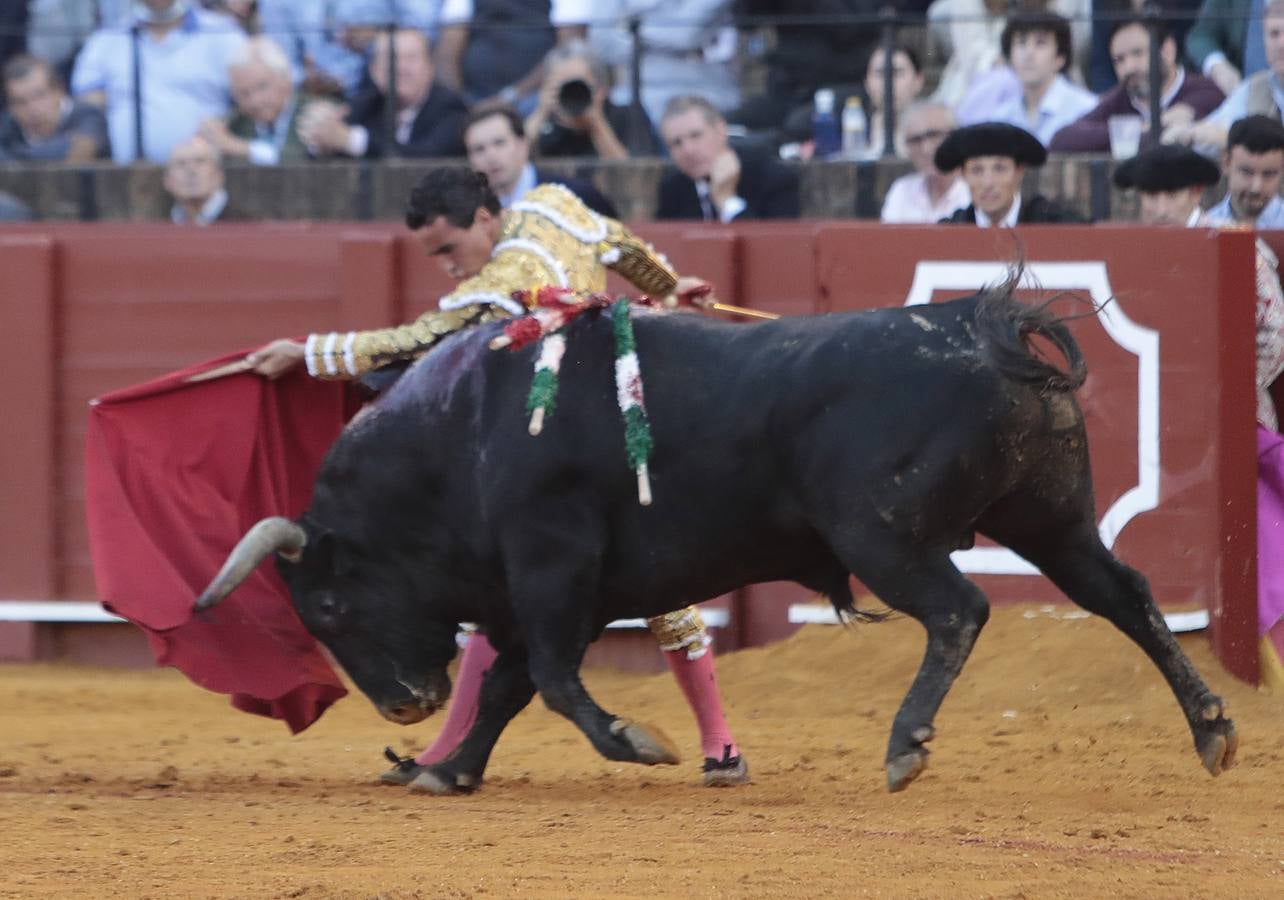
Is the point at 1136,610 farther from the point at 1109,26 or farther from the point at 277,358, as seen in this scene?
the point at 1109,26

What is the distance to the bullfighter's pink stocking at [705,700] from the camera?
5504mm

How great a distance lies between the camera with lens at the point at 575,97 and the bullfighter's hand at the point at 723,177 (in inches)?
39.8

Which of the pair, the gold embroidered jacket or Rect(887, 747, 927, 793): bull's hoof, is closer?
Rect(887, 747, 927, 793): bull's hoof

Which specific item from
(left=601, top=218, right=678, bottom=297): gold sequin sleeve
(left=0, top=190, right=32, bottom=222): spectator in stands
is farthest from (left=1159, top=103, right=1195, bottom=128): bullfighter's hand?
(left=0, top=190, right=32, bottom=222): spectator in stands

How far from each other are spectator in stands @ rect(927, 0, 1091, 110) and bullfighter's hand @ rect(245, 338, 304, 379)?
3.94m

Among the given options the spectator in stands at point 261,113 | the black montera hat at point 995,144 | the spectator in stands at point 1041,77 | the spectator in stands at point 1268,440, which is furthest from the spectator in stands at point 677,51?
the spectator in stands at point 1268,440

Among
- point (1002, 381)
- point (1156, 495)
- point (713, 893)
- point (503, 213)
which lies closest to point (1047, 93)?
point (1156, 495)

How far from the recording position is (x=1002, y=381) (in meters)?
4.57

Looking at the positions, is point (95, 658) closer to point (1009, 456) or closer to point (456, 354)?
point (456, 354)

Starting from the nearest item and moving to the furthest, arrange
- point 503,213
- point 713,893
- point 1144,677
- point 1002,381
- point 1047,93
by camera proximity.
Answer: point 713,893 → point 1002,381 → point 503,213 → point 1144,677 → point 1047,93

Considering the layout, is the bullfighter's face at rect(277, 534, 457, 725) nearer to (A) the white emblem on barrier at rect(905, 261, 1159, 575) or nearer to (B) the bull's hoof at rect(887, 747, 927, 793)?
(B) the bull's hoof at rect(887, 747, 927, 793)

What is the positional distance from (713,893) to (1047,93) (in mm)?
5372

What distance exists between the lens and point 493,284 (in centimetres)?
529

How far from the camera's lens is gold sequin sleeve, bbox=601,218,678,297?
5.54 meters
